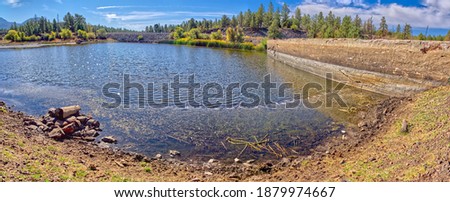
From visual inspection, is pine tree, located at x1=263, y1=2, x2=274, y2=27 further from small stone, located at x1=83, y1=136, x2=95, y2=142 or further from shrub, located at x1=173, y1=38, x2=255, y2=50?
small stone, located at x1=83, y1=136, x2=95, y2=142

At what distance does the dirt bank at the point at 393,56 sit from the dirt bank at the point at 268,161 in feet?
22.6

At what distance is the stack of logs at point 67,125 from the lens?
10672mm

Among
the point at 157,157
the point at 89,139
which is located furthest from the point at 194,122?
the point at 89,139

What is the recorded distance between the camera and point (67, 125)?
1107 centimetres

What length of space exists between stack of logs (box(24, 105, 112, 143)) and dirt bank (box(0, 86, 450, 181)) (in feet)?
1.47

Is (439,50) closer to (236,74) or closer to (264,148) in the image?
(264,148)

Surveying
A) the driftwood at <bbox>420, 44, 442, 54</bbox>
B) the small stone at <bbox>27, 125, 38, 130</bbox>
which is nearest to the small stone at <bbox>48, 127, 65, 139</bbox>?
the small stone at <bbox>27, 125, 38, 130</bbox>

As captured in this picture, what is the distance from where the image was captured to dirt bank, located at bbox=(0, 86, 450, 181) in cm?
651

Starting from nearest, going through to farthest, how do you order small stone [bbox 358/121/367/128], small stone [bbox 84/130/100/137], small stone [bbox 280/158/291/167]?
small stone [bbox 280/158/291/167], small stone [bbox 84/130/100/137], small stone [bbox 358/121/367/128]

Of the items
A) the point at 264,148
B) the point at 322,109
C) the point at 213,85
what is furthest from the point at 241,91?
the point at 264,148

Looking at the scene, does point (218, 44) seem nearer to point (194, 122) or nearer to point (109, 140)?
point (194, 122)

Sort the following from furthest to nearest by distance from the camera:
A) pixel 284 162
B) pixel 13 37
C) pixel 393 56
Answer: pixel 13 37 → pixel 393 56 → pixel 284 162

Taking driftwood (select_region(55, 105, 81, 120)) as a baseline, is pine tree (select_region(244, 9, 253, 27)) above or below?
above

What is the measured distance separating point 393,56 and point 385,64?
0.81 m
